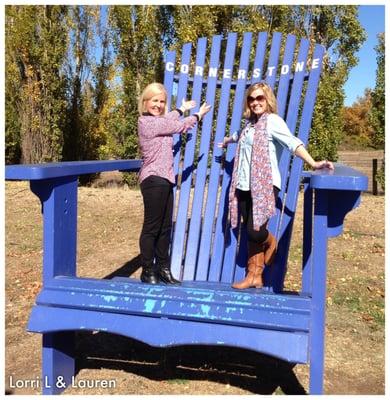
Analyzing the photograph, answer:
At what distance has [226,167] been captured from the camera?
10.7 feet

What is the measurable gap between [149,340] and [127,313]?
0.16 metres

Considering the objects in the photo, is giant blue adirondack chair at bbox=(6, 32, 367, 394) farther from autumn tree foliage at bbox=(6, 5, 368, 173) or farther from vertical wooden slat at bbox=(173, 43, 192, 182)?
autumn tree foliage at bbox=(6, 5, 368, 173)

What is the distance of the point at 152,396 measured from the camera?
238 centimetres

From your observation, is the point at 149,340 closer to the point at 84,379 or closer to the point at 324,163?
the point at 84,379

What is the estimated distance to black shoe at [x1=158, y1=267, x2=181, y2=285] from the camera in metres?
2.88

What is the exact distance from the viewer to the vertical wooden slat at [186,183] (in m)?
3.20

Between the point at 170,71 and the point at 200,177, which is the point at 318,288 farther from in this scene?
the point at 170,71

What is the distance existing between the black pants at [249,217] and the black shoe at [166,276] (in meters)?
0.53

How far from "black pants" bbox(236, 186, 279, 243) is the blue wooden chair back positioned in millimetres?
226

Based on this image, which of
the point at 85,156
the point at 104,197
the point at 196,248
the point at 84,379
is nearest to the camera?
the point at 84,379

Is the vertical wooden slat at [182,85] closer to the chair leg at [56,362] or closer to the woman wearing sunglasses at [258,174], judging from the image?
the woman wearing sunglasses at [258,174]

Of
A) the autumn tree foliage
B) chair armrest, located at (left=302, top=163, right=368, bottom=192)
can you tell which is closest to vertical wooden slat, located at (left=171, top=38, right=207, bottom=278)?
chair armrest, located at (left=302, top=163, right=368, bottom=192)

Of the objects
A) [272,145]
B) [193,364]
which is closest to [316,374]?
[193,364]

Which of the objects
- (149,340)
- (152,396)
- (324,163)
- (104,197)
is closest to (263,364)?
(152,396)
